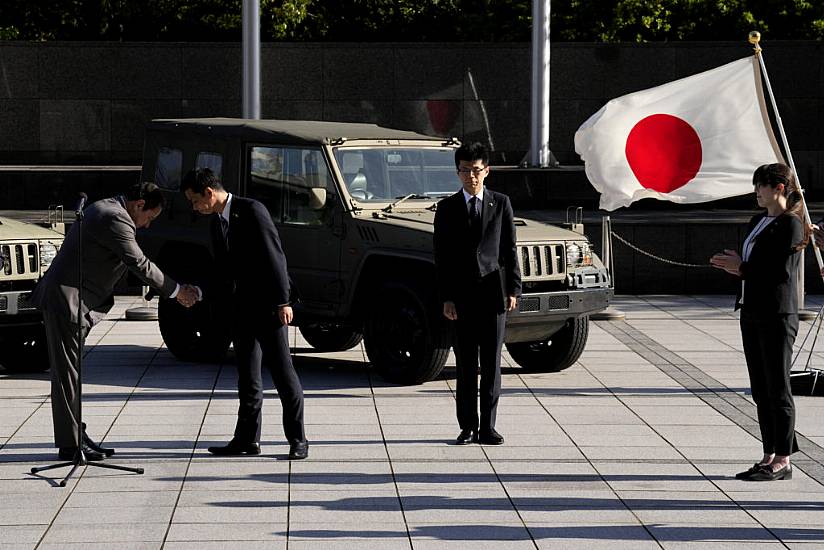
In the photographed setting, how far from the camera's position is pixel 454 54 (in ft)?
89.5

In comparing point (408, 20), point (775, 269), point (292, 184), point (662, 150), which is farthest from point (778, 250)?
point (408, 20)

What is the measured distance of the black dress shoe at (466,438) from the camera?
9.05m

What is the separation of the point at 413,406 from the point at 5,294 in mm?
3404

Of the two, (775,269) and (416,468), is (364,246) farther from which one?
(775,269)

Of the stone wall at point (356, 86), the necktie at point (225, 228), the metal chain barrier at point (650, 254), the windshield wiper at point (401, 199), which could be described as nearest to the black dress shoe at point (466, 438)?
the necktie at point (225, 228)

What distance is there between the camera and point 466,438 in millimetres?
9062

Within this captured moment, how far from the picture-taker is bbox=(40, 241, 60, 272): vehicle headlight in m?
11.8

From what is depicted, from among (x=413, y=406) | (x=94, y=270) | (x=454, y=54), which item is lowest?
(x=413, y=406)

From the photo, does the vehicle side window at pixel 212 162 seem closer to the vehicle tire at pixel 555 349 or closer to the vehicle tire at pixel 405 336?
the vehicle tire at pixel 405 336

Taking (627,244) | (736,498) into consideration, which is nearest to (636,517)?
(736,498)

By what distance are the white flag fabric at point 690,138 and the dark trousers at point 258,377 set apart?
3.93 metres

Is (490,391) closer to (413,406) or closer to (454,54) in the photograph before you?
(413,406)

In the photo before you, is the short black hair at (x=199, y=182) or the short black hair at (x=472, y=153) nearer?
the short black hair at (x=199, y=182)

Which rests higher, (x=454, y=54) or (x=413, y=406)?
(x=454, y=54)
